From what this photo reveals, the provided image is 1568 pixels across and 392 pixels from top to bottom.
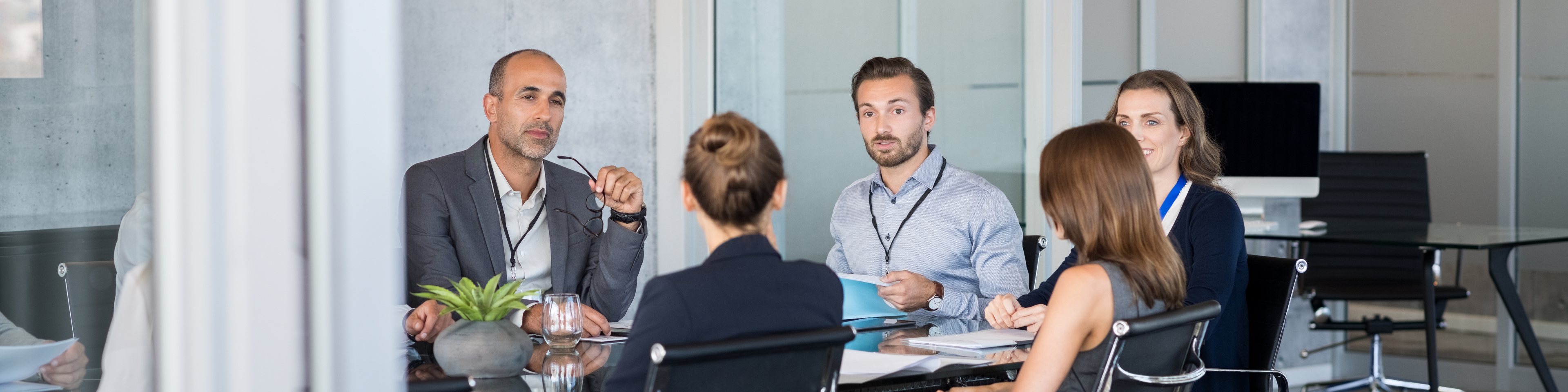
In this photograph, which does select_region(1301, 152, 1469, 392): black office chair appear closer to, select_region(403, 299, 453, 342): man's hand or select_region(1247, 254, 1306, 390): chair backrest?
select_region(1247, 254, 1306, 390): chair backrest

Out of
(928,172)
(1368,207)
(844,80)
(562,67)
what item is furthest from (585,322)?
(1368,207)

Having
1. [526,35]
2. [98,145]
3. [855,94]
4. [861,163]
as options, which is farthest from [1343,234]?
[98,145]

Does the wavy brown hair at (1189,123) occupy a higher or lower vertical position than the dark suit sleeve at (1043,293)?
higher

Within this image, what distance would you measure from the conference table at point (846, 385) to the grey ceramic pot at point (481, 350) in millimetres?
18

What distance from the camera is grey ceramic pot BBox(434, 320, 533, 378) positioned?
1.80 m

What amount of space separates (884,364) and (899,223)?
45.9 inches

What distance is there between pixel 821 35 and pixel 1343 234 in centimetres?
214

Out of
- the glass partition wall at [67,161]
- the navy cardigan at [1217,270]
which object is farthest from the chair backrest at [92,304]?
the navy cardigan at [1217,270]

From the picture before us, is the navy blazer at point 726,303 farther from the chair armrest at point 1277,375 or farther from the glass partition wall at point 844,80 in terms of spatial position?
the glass partition wall at point 844,80

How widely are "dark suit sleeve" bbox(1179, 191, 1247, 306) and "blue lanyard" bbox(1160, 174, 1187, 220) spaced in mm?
107

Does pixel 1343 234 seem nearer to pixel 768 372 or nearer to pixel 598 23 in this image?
pixel 598 23

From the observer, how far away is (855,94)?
310 centimetres

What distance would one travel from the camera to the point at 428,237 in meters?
2.71

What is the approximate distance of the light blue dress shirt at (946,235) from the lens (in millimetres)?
2863
